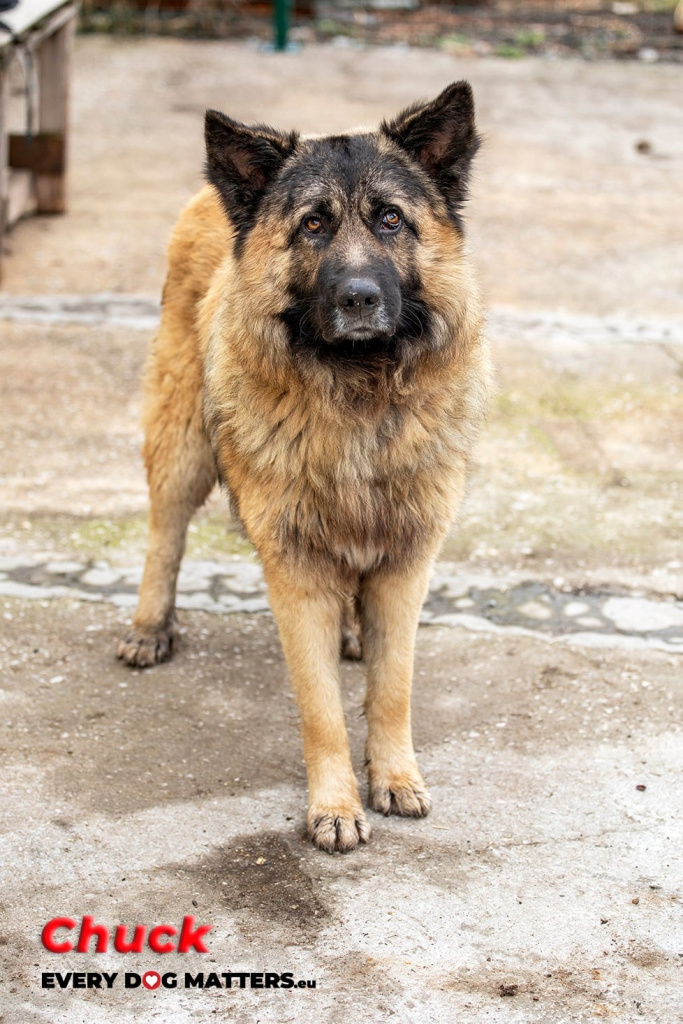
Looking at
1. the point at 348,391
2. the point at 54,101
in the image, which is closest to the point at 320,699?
the point at 348,391

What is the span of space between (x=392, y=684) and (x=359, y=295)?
1.23 meters

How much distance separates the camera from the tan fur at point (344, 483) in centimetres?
357

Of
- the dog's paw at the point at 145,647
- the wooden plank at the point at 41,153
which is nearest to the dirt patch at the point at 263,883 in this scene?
the dog's paw at the point at 145,647

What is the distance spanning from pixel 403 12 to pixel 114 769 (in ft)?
42.6

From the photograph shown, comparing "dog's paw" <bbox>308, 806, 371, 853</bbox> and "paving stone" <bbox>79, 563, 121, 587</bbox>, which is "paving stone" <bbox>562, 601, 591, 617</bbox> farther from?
"paving stone" <bbox>79, 563, 121, 587</bbox>

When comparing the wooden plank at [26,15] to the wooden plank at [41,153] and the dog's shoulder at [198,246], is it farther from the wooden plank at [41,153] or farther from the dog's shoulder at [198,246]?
the dog's shoulder at [198,246]

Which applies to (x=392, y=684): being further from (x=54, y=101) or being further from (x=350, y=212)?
(x=54, y=101)

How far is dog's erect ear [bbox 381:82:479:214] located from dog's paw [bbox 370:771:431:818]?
1723mm

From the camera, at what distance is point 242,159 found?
11.8ft

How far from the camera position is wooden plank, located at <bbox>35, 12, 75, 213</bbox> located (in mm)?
9086

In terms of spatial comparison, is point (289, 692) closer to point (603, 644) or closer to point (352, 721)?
point (352, 721)

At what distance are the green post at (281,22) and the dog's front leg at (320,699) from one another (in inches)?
436

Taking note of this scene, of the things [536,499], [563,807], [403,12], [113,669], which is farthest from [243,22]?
[563,807]

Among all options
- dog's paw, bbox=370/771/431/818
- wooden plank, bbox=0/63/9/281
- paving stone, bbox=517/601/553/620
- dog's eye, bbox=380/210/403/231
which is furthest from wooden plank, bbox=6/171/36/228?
dog's paw, bbox=370/771/431/818
